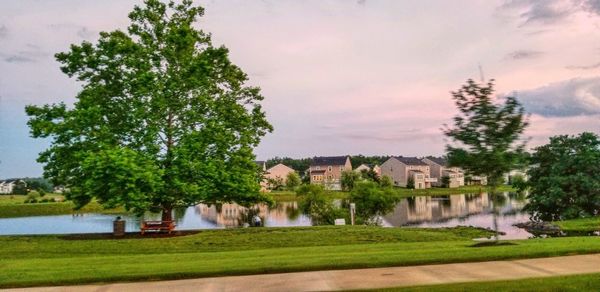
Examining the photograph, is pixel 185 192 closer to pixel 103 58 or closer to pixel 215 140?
pixel 215 140

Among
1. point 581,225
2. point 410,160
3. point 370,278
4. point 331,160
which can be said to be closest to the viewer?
point 370,278

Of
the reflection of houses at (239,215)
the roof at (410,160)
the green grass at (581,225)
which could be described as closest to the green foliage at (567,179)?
the green grass at (581,225)

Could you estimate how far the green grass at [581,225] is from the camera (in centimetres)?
3722

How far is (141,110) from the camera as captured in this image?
28984mm

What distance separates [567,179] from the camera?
4341 centimetres

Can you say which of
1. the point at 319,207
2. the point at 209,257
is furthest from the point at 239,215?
the point at 209,257

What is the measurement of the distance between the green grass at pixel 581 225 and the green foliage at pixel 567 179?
1966mm

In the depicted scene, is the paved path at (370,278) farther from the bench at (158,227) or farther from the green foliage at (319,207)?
the green foliage at (319,207)

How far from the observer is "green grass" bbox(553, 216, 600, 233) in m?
37.2

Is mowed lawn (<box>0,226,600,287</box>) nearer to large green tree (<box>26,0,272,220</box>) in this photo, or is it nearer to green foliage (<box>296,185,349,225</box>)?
large green tree (<box>26,0,272,220</box>)

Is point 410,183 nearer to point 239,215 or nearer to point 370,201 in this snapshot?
point 239,215

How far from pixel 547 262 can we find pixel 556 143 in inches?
1476

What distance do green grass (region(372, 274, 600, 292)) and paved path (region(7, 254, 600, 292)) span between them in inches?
20.4

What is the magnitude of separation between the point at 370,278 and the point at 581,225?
1314 inches
